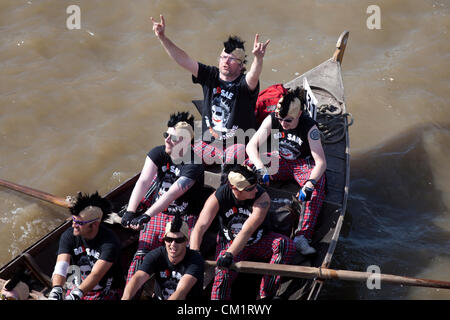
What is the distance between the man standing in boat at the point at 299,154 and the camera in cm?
660

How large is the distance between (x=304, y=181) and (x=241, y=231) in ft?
4.99

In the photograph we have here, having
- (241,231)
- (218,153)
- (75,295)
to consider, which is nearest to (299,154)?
(218,153)

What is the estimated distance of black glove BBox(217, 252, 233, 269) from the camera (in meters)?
5.57

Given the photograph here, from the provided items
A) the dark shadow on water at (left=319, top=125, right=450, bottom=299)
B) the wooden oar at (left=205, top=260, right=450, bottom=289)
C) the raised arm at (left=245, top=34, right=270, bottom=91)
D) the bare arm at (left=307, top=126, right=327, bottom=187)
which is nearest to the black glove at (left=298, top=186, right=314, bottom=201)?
the bare arm at (left=307, top=126, right=327, bottom=187)

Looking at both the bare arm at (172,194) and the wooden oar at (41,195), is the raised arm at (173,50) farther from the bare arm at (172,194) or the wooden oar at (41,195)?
the wooden oar at (41,195)

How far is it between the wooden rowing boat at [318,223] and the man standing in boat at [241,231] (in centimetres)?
39

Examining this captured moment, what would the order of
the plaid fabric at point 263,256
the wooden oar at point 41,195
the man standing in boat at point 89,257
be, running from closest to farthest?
the man standing in boat at point 89,257 < the plaid fabric at point 263,256 < the wooden oar at point 41,195

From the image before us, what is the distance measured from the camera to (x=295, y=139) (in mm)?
6918

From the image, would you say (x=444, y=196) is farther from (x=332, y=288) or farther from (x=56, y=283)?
(x=56, y=283)

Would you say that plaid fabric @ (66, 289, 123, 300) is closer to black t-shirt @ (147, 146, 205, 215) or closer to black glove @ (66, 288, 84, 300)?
black glove @ (66, 288, 84, 300)

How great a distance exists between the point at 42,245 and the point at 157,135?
4.30 metres

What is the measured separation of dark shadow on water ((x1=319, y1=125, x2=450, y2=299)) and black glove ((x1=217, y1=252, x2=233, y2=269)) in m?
2.57

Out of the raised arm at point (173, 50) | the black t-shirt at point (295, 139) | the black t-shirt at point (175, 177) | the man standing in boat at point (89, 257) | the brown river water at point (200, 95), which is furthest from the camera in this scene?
the brown river water at point (200, 95)

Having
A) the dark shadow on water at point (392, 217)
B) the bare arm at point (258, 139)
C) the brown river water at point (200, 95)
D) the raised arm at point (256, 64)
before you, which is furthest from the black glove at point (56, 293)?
the dark shadow on water at point (392, 217)
